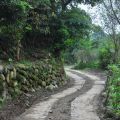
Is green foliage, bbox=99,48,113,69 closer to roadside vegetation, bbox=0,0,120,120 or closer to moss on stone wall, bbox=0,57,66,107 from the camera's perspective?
roadside vegetation, bbox=0,0,120,120

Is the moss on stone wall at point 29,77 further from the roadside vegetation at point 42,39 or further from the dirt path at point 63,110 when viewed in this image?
the dirt path at point 63,110

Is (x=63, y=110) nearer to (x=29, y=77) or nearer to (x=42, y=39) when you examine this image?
(x=29, y=77)

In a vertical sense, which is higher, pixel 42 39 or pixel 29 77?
pixel 42 39

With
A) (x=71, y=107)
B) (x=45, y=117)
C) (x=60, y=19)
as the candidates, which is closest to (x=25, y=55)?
(x=60, y=19)

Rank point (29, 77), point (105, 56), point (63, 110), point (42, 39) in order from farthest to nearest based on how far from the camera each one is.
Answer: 1. point (105, 56)
2. point (42, 39)
3. point (29, 77)
4. point (63, 110)

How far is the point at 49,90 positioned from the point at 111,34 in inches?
441

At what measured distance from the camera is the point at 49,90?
65.5 feet

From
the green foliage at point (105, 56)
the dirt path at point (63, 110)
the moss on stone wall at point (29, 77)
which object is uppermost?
the green foliage at point (105, 56)

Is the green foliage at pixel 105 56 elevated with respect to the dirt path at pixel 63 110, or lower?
elevated

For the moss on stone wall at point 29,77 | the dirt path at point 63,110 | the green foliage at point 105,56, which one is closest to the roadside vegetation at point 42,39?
the moss on stone wall at point 29,77

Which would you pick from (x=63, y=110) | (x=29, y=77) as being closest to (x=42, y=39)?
(x=29, y=77)

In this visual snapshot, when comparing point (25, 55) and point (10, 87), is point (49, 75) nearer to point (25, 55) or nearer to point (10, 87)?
point (25, 55)

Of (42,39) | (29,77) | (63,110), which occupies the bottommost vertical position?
(63,110)

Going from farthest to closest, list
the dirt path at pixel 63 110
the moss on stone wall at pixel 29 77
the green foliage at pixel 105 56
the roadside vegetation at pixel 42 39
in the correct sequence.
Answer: the green foliage at pixel 105 56
the moss on stone wall at pixel 29 77
the roadside vegetation at pixel 42 39
the dirt path at pixel 63 110
